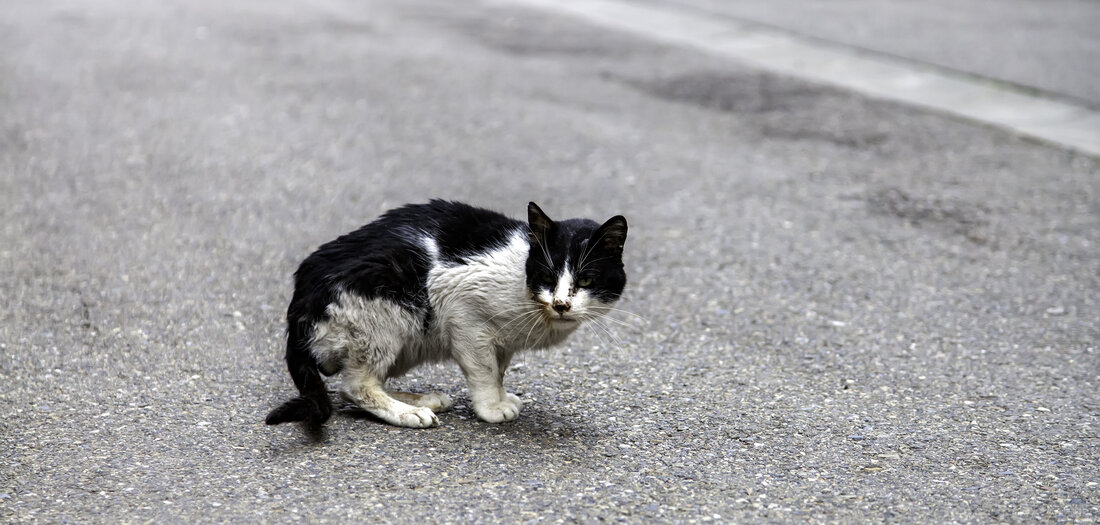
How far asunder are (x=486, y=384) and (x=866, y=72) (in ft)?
24.3

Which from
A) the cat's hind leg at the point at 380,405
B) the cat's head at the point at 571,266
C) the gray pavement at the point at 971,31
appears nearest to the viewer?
the cat's head at the point at 571,266

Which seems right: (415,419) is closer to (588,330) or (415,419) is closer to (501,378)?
(501,378)

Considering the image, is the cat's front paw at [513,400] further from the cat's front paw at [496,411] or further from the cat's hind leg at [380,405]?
the cat's hind leg at [380,405]

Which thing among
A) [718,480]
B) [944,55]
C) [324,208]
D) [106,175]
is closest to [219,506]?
[718,480]

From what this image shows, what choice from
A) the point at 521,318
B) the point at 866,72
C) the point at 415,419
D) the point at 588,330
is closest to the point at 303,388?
the point at 415,419

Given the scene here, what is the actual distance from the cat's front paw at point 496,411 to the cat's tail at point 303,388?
56 centimetres

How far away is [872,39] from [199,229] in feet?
26.2

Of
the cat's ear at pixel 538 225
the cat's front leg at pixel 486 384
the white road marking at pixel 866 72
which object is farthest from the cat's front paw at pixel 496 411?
the white road marking at pixel 866 72

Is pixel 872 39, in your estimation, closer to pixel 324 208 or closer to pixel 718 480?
pixel 324 208

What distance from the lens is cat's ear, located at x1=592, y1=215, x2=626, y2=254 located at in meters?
3.85

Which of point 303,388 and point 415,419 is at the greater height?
point 303,388

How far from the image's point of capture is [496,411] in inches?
162

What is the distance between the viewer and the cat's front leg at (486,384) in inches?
158

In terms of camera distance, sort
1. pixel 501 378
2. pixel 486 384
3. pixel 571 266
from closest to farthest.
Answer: pixel 571 266, pixel 486 384, pixel 501 378
